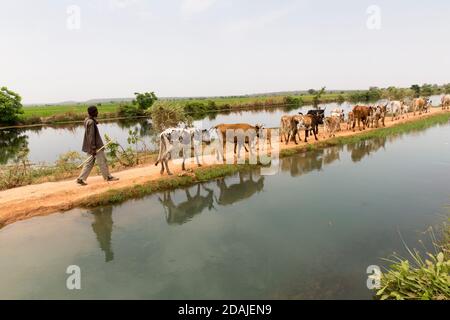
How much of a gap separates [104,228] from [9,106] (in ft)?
120

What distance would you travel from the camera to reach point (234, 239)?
226 inches

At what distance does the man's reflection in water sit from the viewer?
5536mm

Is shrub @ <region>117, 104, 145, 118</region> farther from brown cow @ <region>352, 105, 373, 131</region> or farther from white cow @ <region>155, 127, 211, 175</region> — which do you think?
white cow @ <region>155, 127, 211, 175</region>

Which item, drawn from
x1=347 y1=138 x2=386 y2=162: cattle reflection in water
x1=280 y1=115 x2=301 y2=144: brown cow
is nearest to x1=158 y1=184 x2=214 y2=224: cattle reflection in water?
x1=347 y1=138 x2=386 y2=162: cattle reflection in water

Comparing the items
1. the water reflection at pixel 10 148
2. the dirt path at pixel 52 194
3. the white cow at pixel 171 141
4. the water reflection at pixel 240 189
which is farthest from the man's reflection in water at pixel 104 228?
the water reflection at pixel 10 148

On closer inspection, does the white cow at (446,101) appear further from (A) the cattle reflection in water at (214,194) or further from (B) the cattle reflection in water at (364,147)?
(A) the cattle reflection in water at (214,194)

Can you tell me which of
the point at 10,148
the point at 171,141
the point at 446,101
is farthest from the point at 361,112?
the point at 10,148

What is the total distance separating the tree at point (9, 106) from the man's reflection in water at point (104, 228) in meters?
35.4

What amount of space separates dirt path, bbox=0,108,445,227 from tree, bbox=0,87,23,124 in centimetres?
3253

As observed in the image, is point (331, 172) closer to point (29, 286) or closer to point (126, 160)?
point (126, 160)

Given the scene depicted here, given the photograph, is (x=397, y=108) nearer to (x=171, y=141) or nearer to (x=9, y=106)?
(x=171, y=141)

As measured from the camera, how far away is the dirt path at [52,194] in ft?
22.9
